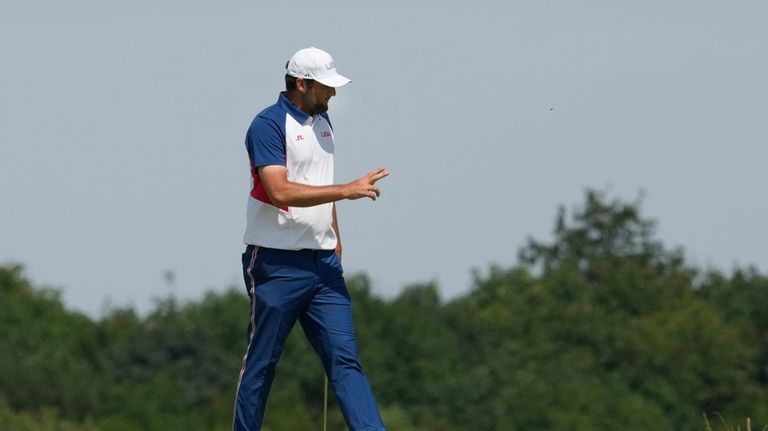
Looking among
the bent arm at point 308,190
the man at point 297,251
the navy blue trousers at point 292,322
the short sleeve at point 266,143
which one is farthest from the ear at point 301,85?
the navy blue trousers at point 292,322

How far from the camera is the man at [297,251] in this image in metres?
8.88

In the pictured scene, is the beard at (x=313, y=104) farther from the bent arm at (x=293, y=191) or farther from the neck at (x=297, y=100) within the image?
the bent arm at (x=293, y=191)

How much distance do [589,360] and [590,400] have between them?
544 cm

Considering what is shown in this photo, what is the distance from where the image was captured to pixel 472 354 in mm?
95188

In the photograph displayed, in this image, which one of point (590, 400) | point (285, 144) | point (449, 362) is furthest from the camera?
point (449, 362)

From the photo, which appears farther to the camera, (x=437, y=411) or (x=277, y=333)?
(x=437, y=411)

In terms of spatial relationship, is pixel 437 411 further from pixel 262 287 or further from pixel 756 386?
pixel 262 287

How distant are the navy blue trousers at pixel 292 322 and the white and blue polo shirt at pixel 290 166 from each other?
7cm

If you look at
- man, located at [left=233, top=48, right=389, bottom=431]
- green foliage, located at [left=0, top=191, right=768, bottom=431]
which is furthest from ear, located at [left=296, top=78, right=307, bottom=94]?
green foliage, located at [left=0, top=191, right=768, bottom=431]

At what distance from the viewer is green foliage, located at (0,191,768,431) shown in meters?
83.1

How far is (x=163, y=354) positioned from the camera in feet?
283

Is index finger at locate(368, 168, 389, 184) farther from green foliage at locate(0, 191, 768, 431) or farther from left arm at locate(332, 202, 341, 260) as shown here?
green foliage at locate(0, 191, 768, 431)

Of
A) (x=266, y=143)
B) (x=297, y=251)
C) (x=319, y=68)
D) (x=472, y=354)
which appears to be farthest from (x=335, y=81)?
(x=472, y=354)

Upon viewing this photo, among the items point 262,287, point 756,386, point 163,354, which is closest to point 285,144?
point 262,287
